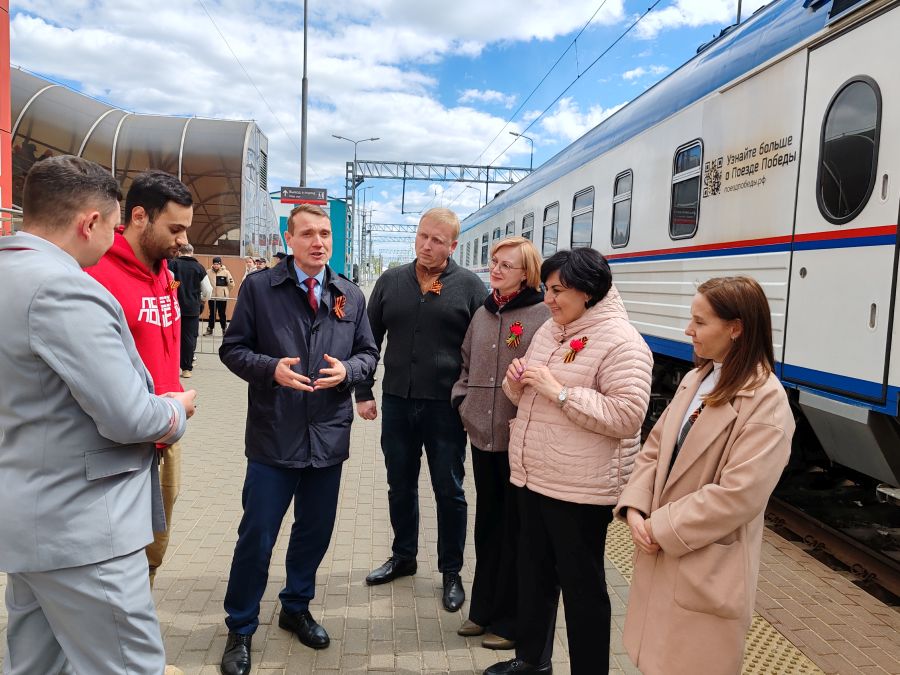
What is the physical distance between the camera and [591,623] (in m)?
2.65

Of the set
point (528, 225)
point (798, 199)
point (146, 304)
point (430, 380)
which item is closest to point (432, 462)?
point (430, 380)

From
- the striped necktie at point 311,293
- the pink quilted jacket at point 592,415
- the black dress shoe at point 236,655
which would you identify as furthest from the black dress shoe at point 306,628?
the striped necktie at point 311,293

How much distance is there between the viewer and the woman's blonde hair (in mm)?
3240

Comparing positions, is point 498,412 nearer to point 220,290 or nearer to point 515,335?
point 515,335

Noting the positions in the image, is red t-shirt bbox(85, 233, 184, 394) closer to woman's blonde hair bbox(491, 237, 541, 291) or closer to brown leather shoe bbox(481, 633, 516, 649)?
woman's blonde hair bbox(491, 237, 541, 291)

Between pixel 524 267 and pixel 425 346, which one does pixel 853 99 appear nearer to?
pixel 524 267

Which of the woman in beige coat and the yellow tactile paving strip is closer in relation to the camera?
the woman in beige coat

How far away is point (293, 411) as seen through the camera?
3.15m

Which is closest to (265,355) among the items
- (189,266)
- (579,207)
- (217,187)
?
(579,207)

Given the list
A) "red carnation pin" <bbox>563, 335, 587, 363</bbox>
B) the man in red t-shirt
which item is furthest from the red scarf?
the man in red t-shirt

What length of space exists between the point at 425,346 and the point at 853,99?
2785 millimetres

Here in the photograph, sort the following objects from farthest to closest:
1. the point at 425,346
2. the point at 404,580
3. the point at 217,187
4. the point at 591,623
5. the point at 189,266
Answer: the point at 217,187 < the point at 189,266 < the point at 404,580 < the point at 425,346 < the point at 591,623

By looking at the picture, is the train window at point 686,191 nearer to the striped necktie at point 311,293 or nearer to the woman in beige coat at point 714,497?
the striped necktie at point 311,293

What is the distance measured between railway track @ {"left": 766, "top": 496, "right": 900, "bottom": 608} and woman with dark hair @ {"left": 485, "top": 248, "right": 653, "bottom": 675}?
2253 millimetres
